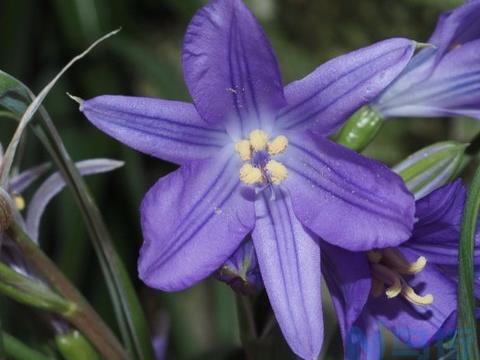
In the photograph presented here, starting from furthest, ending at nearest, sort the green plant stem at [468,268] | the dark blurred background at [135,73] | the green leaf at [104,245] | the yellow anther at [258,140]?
the dark blurred background at [135,73], the yellow anther at [258,140], the green leaf at [104,245], the green plant stem at [468,268]

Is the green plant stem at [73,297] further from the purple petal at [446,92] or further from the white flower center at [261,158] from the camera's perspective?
the purple petal at [446,92]

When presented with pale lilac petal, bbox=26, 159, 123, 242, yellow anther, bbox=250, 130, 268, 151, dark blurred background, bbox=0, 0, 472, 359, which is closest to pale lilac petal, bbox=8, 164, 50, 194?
pale lilac petal, bbox=26, 159, 123, 242

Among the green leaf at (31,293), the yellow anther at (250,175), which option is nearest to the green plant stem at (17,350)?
the green leaf at (31,293)

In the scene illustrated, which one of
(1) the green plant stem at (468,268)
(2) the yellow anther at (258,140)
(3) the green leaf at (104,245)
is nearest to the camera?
(1) the green plant stem at (468,268)

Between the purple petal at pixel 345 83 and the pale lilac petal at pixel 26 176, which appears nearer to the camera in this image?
the purple petal at pixel 345 83

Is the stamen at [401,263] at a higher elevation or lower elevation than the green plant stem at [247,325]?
higher

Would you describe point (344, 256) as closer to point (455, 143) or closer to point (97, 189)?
point (455, 143)

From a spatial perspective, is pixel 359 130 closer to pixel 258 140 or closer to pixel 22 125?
pixel 258 140

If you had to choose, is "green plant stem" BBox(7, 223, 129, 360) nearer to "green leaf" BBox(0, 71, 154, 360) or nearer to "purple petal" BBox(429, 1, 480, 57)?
Result: "green leaf" BBox(0, 71, 154, 360)
